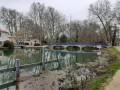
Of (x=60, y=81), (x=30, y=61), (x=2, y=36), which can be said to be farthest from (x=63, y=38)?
(x=60, y=81)

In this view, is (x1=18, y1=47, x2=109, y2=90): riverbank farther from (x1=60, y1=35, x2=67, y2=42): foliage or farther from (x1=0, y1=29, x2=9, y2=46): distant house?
(x1=60, y1=35, x2=67, y2=42): foliage

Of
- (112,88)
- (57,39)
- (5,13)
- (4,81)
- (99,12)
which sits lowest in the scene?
(4,81)

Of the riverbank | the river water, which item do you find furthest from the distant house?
the riverbank

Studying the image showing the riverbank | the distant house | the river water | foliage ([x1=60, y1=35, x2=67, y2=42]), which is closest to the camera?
the riverbank

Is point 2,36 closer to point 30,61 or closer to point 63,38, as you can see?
point 30,61

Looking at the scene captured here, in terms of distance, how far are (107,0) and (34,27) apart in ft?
104

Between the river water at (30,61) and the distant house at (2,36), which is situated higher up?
the distant house at (2,36)

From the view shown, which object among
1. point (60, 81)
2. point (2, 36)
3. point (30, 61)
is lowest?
point (60, 81)

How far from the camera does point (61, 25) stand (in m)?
46.4

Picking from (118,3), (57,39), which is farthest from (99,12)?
(57,39)

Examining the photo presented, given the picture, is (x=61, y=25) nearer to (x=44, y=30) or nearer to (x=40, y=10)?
(x=44, y=30)

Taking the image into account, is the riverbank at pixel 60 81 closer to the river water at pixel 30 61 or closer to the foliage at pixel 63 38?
the river water at pixel 30 61

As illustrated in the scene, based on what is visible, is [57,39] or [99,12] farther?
[57,39]

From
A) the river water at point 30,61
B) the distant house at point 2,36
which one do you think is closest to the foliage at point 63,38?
the distant house at point 2,36
